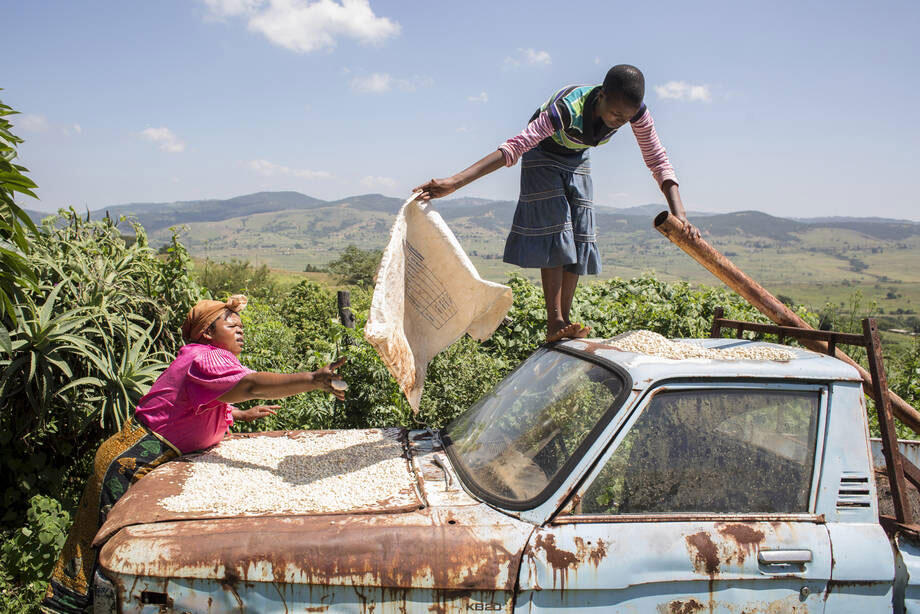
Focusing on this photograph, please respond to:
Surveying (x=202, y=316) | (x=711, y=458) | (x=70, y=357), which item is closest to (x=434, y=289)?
(x=202, y=316)

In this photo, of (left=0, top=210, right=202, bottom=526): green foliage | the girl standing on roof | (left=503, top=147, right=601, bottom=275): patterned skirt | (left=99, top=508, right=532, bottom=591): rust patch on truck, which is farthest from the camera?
(left=0, top=210, right=202, bottom=526): green foliage

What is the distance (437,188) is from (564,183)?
1.07m

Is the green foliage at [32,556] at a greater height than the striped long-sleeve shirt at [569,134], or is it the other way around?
the striped long-sleeve shirt at [569,134]

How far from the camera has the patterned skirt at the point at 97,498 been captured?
262 cm

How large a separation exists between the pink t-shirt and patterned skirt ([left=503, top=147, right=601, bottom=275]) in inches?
76.9

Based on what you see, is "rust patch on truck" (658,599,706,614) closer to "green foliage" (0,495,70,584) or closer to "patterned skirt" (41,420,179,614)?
"patterned skirt" (41,420,179,614)

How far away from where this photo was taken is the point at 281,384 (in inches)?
118

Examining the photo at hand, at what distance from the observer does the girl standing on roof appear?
3914 millimetres

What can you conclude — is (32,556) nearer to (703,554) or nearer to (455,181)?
(455,181)

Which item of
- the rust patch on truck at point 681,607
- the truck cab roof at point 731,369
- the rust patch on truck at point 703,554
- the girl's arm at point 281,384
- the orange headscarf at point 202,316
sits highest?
the orange headscarf at point 202,316

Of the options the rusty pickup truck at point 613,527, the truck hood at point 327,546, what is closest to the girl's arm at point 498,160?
the rusty pickup truck at point 613,527

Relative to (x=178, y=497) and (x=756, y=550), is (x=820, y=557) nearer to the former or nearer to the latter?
(x=756, y=550)

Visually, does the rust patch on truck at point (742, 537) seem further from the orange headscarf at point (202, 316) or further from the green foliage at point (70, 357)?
the green foliage at point (70, 357)

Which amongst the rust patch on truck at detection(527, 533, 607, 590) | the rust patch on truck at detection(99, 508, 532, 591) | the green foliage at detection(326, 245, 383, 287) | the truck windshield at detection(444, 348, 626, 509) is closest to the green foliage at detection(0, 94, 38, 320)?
the rust patch on truck at detection(99, 508, 532, 591)
